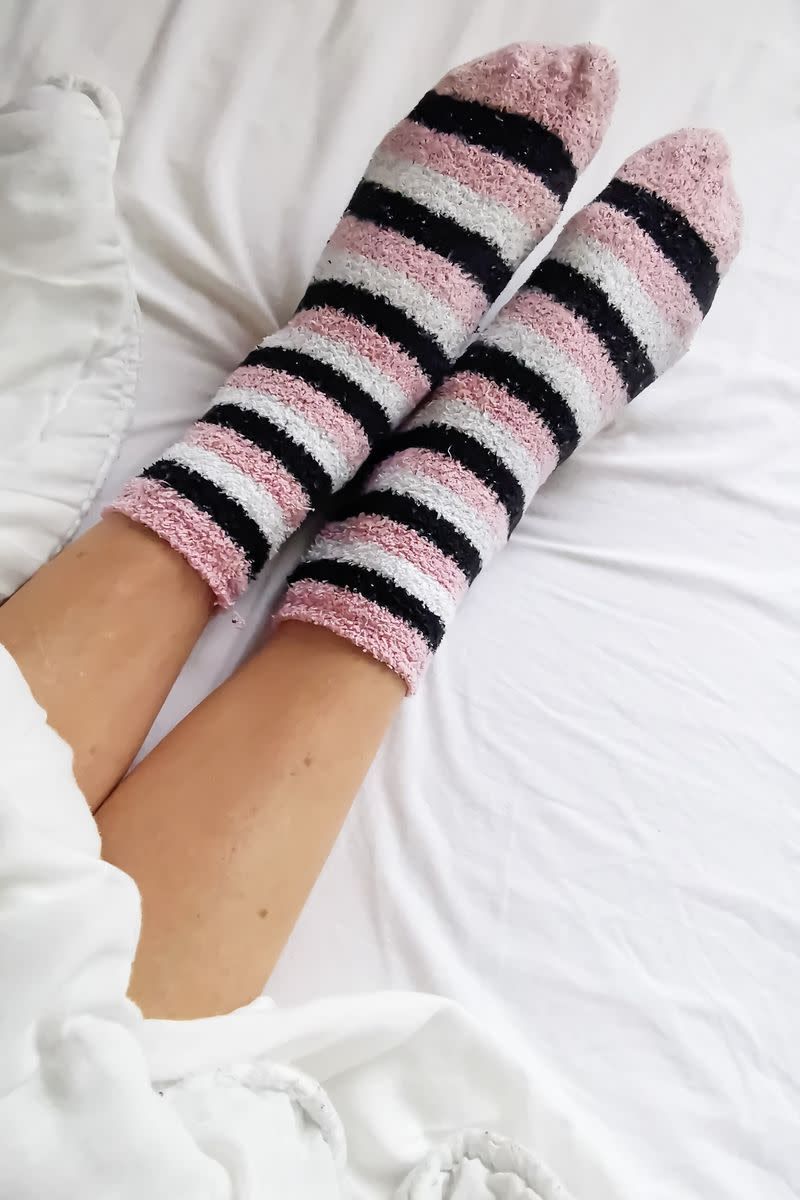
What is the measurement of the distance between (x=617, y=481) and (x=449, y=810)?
0.87 ft

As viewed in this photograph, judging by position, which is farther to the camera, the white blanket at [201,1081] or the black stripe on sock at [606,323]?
the black stripe on sock at [606,323]

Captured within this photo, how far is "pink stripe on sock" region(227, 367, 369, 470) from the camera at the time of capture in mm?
605

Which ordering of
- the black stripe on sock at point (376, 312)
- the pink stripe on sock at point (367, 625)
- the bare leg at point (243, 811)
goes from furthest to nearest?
the black stripe on sock at point (376, 312) → the pink stripe on sock at point (367, 625) → the bare leg at point (243, 811)

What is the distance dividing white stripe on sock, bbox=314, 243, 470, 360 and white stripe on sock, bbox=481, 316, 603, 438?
48mm

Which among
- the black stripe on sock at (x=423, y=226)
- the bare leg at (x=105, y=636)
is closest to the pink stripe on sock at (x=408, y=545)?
the bare leg at (x=105, y=636)

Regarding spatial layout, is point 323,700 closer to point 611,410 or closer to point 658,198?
point 611,410

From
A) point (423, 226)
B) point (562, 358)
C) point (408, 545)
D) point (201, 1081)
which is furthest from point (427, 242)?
point (201, 1081)

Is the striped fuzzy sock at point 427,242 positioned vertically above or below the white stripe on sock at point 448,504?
above

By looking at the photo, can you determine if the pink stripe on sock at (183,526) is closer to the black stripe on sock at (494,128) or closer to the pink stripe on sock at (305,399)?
the pink stripe on sock at (305,399)

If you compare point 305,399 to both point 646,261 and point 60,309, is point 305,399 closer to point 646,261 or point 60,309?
point 60,309

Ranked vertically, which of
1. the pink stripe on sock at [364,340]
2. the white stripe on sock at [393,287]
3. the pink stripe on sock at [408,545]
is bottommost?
the pink stripe on sock at [408,545]

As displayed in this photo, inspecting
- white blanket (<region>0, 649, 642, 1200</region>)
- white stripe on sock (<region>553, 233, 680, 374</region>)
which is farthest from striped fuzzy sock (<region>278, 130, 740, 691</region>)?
white blanket (<region>0, 649, 642, 1200</region>)

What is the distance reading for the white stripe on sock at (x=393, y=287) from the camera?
651 mm

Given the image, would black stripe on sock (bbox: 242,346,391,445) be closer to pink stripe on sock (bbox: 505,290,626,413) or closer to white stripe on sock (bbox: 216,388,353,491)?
white stripe on sock (bbox: 216,388,353,491)
